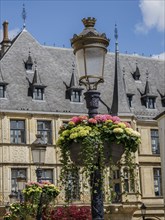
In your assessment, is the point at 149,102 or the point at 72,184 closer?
the point at 72,184

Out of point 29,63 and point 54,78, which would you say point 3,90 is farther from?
point 54,78

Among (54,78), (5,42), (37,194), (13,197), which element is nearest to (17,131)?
(13,197)

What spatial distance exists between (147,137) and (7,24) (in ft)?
46.1

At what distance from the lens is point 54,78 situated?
40.8 meters

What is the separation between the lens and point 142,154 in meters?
40.5

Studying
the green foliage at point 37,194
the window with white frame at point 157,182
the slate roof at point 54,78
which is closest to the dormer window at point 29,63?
the slate roof at point 54,78

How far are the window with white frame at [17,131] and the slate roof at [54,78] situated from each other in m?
0.91

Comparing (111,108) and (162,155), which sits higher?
(111,108)

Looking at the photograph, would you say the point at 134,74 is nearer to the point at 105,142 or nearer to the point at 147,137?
the point at 147,137

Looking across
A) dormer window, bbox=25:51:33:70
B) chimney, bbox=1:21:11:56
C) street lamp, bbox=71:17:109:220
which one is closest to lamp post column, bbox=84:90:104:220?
street lamp, bbox=71:17:109:220

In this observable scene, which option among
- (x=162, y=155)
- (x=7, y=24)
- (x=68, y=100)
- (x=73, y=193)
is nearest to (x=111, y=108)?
(x=68, y=100)

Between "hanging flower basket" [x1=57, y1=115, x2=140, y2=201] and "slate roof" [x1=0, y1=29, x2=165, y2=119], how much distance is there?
27120 mm

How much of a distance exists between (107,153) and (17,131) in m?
27.8

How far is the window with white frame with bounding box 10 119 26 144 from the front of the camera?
120 feet
